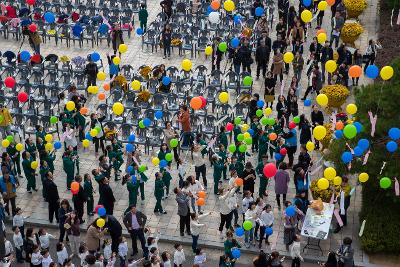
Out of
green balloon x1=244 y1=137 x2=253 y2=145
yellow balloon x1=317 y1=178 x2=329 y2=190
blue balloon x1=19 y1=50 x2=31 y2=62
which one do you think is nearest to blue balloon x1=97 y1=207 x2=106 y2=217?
green balloon x1=244 y1=137 x2=253 y2=145

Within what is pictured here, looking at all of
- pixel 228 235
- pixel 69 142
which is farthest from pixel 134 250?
pixel 69 142

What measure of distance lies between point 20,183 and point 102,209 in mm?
4255

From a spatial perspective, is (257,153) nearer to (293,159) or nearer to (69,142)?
(293,159)

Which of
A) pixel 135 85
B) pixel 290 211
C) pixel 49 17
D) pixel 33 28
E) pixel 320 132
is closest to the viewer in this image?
pixel 290 211

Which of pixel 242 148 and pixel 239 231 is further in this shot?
pixel 242 148

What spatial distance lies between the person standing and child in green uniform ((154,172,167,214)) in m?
1.44

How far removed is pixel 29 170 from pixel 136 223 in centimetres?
394

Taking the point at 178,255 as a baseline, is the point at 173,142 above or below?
above

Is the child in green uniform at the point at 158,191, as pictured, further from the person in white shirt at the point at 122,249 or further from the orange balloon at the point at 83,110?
the orange balloon at the point at 83,110

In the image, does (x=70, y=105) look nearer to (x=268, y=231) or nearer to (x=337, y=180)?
(x=268, y=231)

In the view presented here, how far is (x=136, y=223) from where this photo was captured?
20.5m

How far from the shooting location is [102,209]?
20.6 metres

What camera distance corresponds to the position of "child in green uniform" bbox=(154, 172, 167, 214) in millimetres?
21672

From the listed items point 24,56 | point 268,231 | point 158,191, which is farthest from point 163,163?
point 24,56
